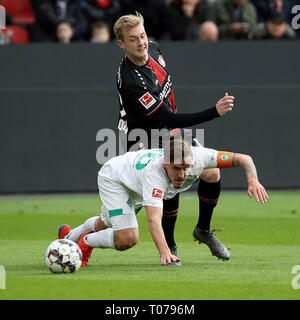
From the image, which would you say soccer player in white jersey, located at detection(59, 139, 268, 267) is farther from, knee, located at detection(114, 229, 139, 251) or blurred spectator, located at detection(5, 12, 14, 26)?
blurred spectator, located at detection(5, 12, 14, 26)

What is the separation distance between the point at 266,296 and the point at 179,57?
974 cm

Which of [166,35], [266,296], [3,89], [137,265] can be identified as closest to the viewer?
[266,296]

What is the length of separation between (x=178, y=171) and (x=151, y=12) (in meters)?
9.29

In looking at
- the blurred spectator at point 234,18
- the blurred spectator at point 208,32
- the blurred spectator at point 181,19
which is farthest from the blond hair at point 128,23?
→ the blurred spectator at point 234,18

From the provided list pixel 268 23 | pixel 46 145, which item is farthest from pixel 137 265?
pixel 268 23

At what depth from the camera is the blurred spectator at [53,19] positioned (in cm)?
1612

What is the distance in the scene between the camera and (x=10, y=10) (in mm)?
17391

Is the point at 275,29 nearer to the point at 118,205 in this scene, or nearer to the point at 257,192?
the point at 118,205

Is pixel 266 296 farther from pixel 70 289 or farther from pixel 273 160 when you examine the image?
pixel 273 160

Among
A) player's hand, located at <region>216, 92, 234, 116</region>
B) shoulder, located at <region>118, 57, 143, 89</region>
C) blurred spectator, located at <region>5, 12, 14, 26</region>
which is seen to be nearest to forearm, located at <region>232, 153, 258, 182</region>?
player's hand, located at <region>216, 92, 234, 116</region>

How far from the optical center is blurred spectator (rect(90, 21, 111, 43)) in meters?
15.8

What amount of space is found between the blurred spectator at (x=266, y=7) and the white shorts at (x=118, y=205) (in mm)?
9213

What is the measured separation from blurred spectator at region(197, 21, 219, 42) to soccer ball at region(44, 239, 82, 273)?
874 centimetres

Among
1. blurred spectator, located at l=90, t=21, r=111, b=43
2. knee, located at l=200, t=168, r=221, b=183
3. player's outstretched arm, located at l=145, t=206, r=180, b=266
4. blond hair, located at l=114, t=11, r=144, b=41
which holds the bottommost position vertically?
player's outstretched arm, located at l=145, t=206, r=180, b=266
